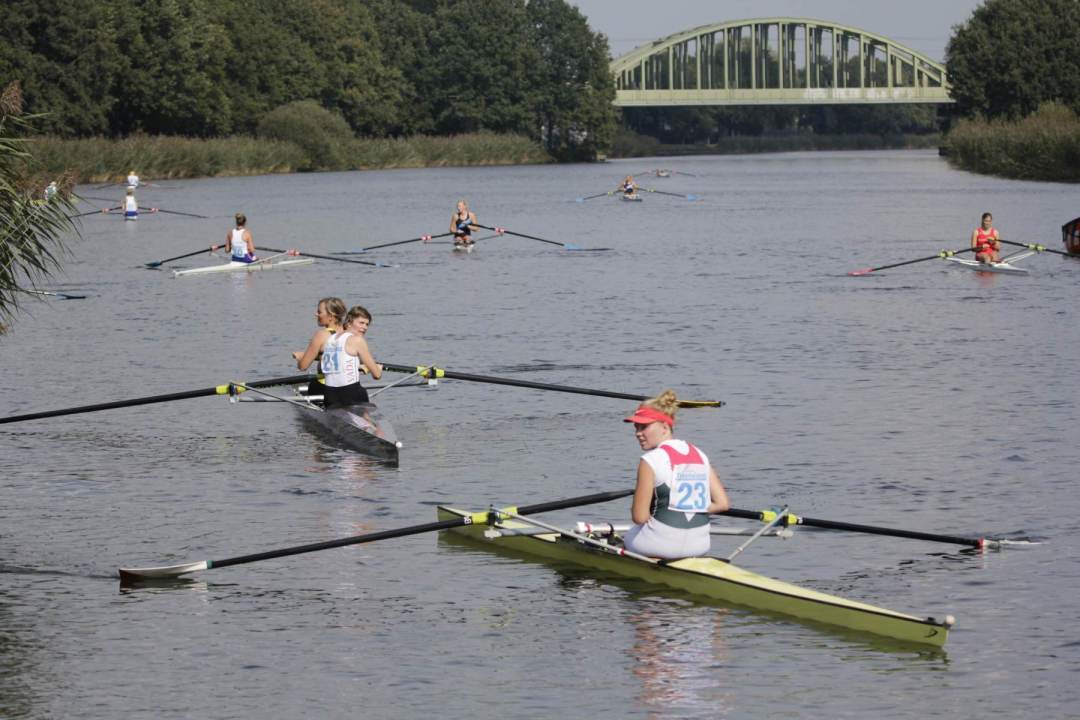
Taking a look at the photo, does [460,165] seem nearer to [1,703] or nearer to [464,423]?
[464,423]

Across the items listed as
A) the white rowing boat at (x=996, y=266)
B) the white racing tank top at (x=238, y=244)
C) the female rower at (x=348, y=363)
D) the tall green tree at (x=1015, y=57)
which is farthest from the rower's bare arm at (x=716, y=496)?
the tall green tree at (x=1015, y=57)

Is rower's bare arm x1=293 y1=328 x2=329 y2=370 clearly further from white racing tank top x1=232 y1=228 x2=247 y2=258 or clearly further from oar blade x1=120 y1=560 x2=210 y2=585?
white racing tank top x1=232 y1=228 x2=247 y2=258

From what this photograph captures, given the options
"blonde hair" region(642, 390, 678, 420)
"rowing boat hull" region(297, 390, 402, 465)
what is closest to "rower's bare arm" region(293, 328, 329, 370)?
"rowing boat hull" region(297, 390, 402, 465)

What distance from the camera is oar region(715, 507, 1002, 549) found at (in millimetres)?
13114

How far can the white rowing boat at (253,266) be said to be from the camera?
4297 centimetres

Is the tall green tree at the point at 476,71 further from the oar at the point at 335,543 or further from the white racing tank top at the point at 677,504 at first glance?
the white racing tank top at the point at 677,504

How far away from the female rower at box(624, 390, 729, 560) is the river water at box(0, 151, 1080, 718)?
1.66 ft

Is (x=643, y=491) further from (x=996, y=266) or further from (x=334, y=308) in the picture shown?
(x=996, y=266)

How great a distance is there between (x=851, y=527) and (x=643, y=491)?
1.89 m

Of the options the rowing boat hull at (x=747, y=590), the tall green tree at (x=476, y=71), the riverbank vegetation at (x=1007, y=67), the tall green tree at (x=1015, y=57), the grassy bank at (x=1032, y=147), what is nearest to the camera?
the rowing boat hull at (x=747, y=590)

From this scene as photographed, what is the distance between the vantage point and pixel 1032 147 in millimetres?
91125

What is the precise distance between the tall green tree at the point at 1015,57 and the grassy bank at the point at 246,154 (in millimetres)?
45262

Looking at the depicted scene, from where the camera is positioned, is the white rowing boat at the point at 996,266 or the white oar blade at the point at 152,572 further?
the white rowing boat at the point at 996,266

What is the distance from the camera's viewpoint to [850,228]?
6072 cm
